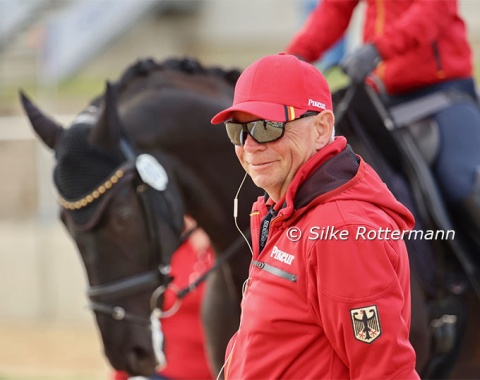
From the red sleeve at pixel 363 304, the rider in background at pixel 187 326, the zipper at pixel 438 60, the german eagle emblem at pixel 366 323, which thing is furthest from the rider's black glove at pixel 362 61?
the german eagle emblem at pixel 366 323

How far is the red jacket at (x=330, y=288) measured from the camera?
7.54 ft

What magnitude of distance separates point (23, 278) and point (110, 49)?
10381 mm

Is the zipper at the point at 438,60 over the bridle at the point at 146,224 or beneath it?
over

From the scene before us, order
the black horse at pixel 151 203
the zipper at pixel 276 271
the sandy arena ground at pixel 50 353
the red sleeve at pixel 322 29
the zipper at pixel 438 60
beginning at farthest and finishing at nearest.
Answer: the sandy arena ground at pixel 50 353 < the red sleeve at pixel 322 29 < the zipper at pixel 438 60 < the black horse at pixel 151 203 < the zipper at pixel 276 271

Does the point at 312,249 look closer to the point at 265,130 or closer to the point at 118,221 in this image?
the point at 265,130

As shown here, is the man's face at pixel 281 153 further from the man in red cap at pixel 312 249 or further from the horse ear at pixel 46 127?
the horse ear at pixel 46 127

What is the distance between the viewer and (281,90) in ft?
8.13

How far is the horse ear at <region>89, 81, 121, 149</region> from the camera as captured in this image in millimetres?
4086

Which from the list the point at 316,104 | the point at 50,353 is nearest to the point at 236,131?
the point at 316,104

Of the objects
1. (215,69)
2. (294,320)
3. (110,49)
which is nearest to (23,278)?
(215,69)

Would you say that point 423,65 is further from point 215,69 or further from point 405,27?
point 215,69

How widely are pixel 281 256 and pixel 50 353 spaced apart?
286 inches

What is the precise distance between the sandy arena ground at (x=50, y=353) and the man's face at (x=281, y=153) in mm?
6001

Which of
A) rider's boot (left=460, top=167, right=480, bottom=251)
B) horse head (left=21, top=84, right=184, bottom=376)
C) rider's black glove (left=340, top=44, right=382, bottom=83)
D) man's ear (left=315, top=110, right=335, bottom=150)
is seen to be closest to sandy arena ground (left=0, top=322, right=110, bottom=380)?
horse head (left=21, top=84, right=184, bottom=376)
